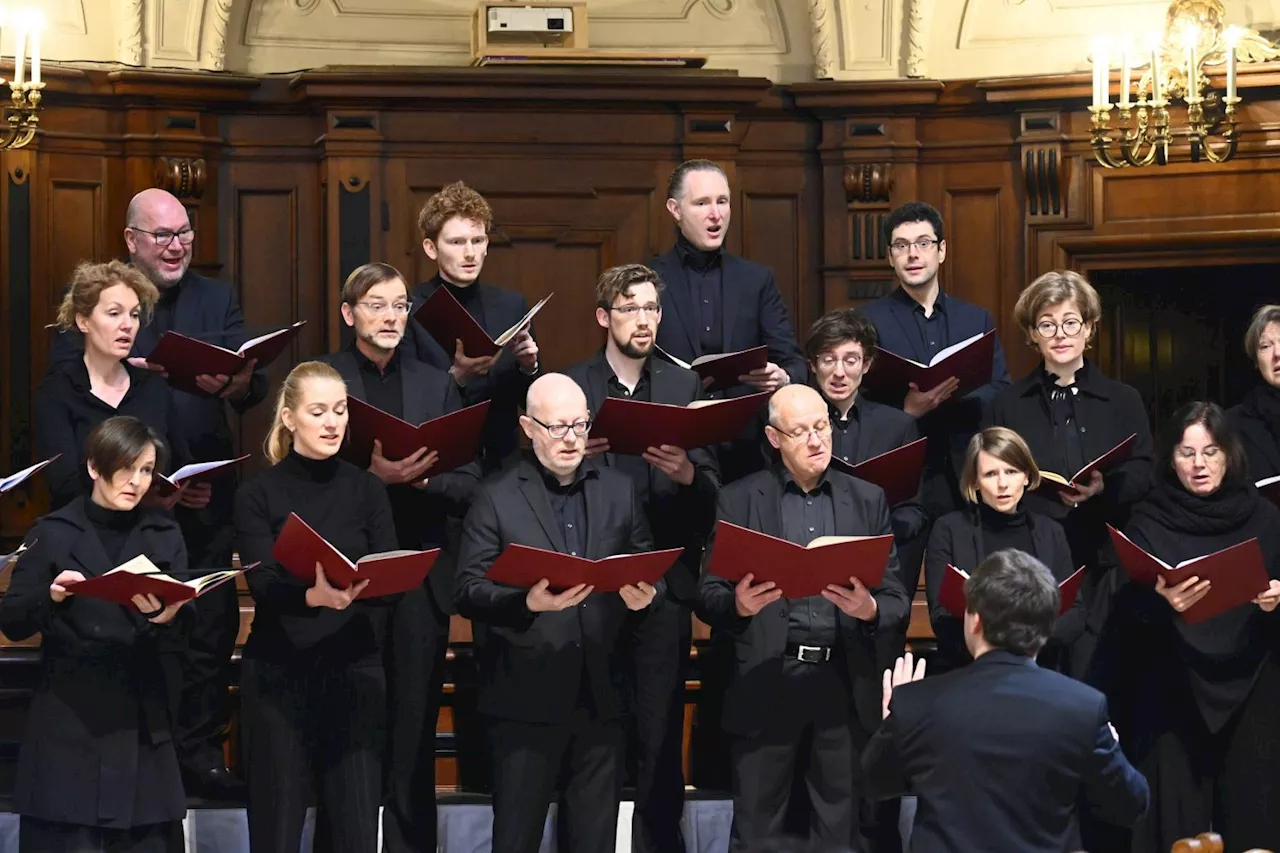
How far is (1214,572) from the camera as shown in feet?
15.0

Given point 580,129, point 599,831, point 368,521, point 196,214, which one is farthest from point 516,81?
point 599,831

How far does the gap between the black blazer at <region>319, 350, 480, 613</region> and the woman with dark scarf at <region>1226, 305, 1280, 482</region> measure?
2.14m

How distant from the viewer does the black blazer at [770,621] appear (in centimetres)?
453

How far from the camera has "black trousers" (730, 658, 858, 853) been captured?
14.9 feet

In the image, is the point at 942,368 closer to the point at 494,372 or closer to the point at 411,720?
the point at 494,372

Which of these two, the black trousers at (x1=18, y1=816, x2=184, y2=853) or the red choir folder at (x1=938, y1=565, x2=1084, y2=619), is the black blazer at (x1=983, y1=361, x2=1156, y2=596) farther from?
the black trousers at (x1=18, y1=816, x2=184, y2=853)

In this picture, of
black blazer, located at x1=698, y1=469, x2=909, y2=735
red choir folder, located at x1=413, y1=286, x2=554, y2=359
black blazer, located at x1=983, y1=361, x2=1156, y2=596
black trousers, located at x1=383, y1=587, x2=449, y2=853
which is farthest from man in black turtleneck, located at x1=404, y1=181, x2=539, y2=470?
black blazer, located at x1=983, y1=361, x2=1156, y2=596

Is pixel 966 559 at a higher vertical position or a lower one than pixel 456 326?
lower

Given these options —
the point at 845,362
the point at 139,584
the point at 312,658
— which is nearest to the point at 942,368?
the point at 845,362

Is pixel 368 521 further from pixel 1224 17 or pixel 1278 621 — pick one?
pixel 1224 17

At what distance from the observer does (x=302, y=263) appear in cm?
704

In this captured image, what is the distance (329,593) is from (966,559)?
157 cm

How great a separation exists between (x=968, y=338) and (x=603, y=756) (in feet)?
5.39

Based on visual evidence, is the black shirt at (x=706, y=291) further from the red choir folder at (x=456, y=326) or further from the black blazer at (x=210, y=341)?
the black blazer at (x=210, y=341)
